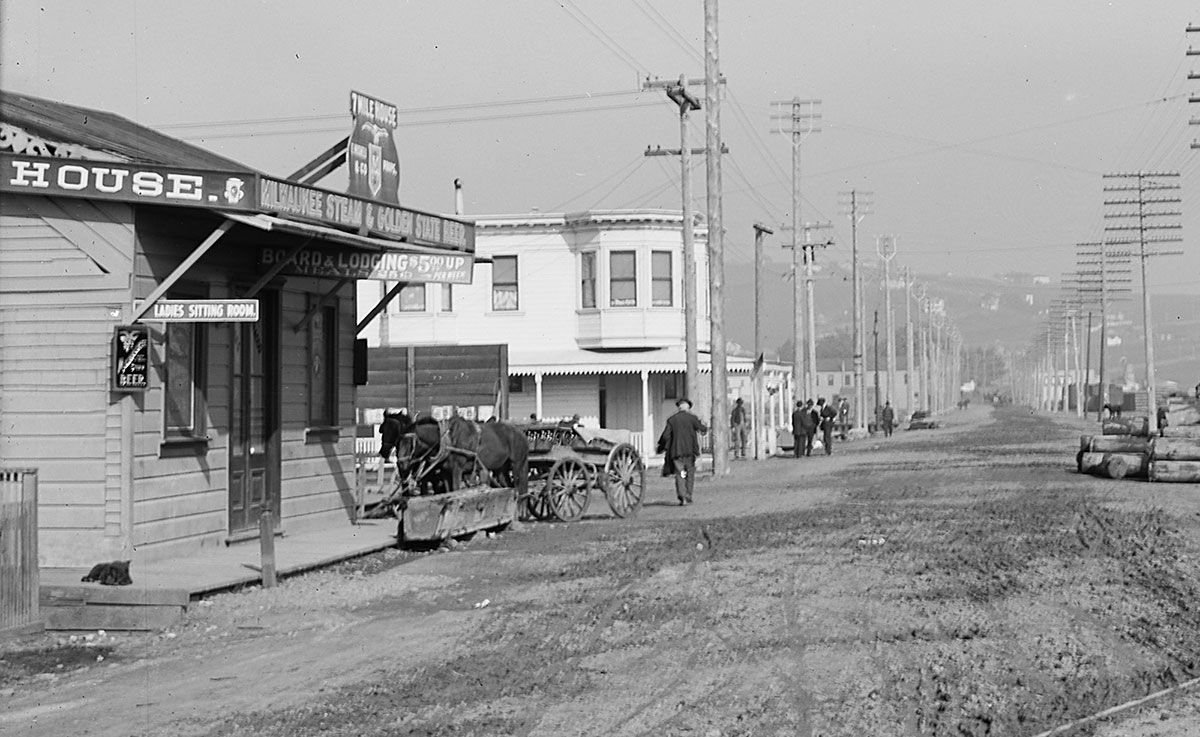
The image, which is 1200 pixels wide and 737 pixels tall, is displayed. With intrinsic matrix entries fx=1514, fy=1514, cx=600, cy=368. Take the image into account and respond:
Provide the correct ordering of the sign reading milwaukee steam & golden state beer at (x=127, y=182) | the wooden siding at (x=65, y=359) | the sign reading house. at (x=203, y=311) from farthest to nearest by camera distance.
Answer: the wooden siding at (x=65, y=359) < the sign reading house. at (x=203, y=311) < the sign reading milwaukee steam & golden state beer at (x=127, y=182)

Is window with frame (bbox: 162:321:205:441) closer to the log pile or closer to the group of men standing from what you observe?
the log pile

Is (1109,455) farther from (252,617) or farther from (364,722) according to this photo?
(364,722)

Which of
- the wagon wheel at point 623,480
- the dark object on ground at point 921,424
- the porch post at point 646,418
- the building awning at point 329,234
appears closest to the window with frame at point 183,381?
the building awning at point 329,234

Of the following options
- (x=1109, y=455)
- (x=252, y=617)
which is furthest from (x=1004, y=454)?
(x=252, y=617)

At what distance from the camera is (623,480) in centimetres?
2339

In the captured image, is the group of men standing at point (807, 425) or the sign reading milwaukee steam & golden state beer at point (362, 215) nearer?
the sign reading milwaukee steam & golden state beer at point (362, 215)

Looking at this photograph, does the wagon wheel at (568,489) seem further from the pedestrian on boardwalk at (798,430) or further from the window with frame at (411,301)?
the window with frame at (411,301)

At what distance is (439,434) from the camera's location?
2006 centimetres

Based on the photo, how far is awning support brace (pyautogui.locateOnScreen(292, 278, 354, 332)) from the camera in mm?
19659

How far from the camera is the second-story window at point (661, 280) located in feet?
148

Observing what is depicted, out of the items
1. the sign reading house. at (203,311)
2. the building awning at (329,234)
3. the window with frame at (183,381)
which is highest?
the building awning at (329,234)

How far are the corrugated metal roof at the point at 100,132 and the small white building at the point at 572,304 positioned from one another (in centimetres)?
2430

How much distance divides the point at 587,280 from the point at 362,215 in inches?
1091

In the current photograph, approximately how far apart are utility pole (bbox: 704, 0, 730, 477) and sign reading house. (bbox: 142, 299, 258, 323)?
22.3m
